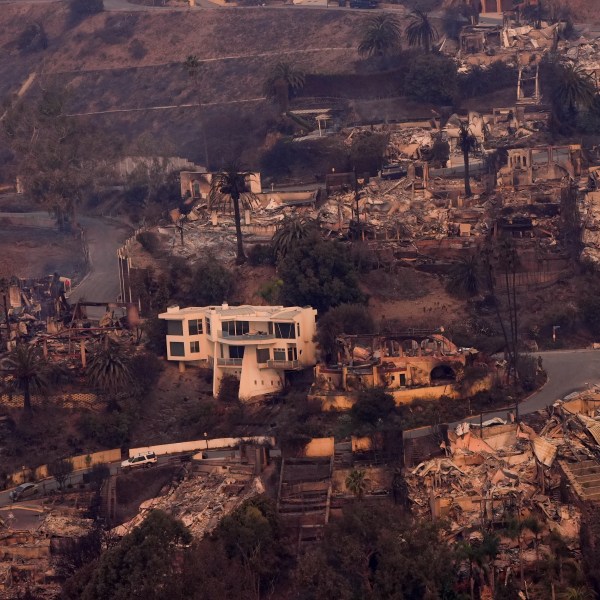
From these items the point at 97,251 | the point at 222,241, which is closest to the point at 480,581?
the point at 222,241

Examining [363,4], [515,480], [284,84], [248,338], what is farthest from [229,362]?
[363,4]

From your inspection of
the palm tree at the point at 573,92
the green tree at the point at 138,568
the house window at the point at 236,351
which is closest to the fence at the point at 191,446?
the house window at the point at 236,351

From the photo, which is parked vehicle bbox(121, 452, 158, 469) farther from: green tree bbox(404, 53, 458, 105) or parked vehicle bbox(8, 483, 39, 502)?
green tree bbox(404, 53, 458, 105)

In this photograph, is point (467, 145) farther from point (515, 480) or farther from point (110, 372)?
point (515, 480)

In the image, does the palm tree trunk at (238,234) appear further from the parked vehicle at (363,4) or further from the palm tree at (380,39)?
the parked vehicle at (363,4)

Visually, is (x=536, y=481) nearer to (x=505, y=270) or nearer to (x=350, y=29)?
(x=505, y=270)

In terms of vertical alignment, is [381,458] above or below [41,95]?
above
